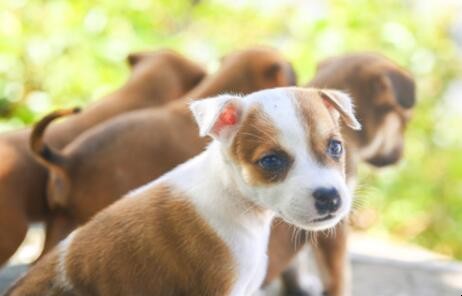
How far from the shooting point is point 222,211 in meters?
2.52

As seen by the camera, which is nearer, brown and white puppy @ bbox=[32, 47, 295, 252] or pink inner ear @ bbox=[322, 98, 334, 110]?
pink inner ear @ bbox=[322, 98, 334, 110]

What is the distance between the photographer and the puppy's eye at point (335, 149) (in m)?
2.39

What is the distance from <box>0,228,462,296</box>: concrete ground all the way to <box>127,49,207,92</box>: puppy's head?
1.14 meters

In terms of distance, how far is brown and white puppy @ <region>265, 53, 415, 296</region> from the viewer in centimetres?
327

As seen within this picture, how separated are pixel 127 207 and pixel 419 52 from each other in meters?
4.06

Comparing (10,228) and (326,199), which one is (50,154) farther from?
(326,199)

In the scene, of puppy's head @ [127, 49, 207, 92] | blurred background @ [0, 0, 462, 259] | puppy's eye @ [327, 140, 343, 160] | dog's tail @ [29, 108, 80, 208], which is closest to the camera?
puppy's eye @ [327, 140, 343, 160]

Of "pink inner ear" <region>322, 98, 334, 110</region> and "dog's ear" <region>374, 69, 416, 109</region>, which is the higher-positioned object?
"pink inner ear" <region>322, 98, 334, 110</region>

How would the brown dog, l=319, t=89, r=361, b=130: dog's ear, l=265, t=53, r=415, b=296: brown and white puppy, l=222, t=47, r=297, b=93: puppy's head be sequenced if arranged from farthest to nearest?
l=222, t=47, r=297, b=93: puppy's head
the brown dog
l=265, t=53, r=415, b=296: brown and white puppy
l=319, t=89, r=361, b=130: dog's ear

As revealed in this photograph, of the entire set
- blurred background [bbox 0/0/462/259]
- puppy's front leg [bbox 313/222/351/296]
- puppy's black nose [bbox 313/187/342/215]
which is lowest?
blurred background [bbox 0/0/462/259]

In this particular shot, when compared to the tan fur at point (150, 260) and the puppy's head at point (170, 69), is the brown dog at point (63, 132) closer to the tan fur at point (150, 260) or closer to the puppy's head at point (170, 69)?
the puppy's head at point (170, 69)

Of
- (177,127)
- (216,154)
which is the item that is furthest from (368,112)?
(216,154)

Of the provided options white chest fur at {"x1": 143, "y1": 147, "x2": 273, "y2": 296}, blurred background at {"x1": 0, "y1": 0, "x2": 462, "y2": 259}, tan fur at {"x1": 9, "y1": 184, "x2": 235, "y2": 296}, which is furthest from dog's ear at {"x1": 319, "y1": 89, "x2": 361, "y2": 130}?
blurred background at {"x1": 0, "y1": 0, "x2": 462, "y2": 259}

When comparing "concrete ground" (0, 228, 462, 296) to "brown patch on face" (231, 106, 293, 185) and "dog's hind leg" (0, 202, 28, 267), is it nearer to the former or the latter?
"dog's hind leg" (0, 202, 28, 267)
